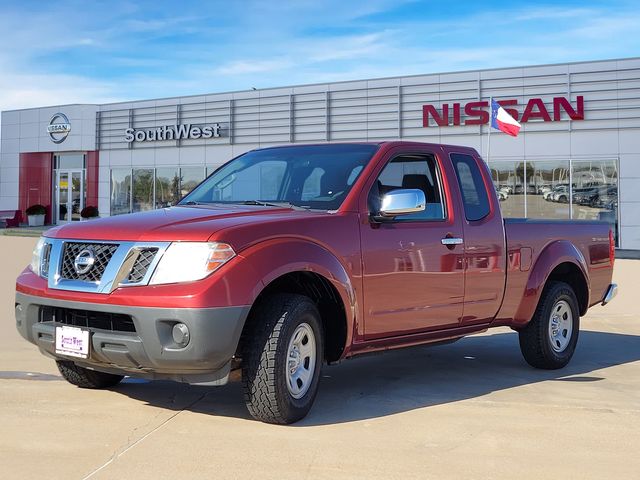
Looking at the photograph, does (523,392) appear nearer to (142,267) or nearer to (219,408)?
(219,408)

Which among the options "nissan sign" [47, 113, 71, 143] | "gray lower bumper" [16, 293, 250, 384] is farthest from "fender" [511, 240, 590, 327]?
"nissan sign" [47, 113, 71, 143]

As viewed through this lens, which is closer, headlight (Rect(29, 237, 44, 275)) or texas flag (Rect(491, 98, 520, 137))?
headlight (Rect(29, 237, 44, 275))

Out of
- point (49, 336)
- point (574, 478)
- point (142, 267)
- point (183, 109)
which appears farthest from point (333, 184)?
point (183, 109)

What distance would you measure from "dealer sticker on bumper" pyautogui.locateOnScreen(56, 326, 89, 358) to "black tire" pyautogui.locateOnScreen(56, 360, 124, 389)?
83cm

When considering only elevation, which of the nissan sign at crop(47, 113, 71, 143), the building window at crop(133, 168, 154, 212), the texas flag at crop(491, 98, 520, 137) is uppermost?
the nissan sign at crop(47, 113, 71, 143)

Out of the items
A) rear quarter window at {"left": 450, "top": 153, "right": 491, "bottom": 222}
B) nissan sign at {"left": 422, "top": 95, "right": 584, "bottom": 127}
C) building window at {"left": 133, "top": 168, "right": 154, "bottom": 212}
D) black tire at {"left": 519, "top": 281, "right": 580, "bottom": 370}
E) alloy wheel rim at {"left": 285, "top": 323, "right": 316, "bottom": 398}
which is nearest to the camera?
alloy wheel rim at {"left": 285, "top": 323, "right": 316, "bottom": 398}

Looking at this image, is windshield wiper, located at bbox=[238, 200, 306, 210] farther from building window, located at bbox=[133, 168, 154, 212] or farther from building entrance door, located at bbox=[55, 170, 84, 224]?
building entrance door, located at bbox=[55, 170, 84, 224]

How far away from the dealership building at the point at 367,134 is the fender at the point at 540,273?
52.0ft

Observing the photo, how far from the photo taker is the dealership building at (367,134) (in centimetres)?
2409

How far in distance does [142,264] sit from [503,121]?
19.4m

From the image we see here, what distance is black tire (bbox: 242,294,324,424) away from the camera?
4.34m

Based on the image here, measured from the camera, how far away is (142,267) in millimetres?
4230

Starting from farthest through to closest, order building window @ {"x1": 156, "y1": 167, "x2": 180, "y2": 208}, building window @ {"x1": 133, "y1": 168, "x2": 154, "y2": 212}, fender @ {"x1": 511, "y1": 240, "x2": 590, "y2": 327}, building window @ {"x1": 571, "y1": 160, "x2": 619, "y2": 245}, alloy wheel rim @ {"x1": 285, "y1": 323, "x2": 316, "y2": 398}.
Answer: building window @ {"x1": 133, "y1": 168, "x2": 154, "y2": 212} < building window @ {"x1": 156, "y1": 167, "x2": 180, "y2": 208} < building window @ {"x1": 571, "y1": 160, "x2": 619, "y2": 245} < fender @ {"x1": 511, "y1": 240, "x2": 590, "y2": 327} < alloy wheel rim @ {"x1": 285, "y1": 323, "x2": 316, "y2": 398}

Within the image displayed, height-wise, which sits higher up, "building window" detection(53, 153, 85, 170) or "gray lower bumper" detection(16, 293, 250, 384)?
"building window" detection(53, 153, 85, 170)
